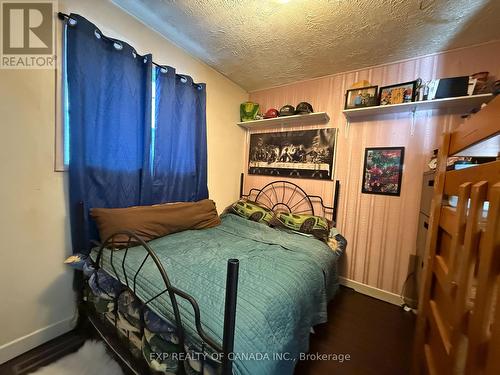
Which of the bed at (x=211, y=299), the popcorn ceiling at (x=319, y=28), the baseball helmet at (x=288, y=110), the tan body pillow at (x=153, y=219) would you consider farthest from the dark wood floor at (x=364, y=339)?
the popcorn ceiling at (x=319, y=28)

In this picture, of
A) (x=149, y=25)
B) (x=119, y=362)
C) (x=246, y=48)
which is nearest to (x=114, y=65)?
(x=149, y=25)

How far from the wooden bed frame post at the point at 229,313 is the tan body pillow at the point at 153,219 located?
1.14 m

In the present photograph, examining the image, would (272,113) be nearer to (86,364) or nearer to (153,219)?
(153,219)

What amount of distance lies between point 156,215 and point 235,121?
1750 millimetres

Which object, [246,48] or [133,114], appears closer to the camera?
[133,114]

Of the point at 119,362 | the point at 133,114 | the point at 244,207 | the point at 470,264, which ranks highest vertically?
the point at 133,114

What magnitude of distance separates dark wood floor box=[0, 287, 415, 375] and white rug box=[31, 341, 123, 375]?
67 mm

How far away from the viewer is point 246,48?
2.02 metres

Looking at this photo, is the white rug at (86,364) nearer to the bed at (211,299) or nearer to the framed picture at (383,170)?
the bed at (211,299)

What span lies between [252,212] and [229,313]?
187 centimetres

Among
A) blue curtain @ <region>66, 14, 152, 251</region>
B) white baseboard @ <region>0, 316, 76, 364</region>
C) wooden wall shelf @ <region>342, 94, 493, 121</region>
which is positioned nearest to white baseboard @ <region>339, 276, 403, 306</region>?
wooden wall shelf @ <region>342, 94, 493, 121</region>

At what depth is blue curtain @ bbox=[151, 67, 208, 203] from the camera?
195 cm

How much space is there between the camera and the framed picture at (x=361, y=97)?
2.05 meters

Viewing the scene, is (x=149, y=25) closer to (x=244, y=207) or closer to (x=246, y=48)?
(x=246, y=48)
